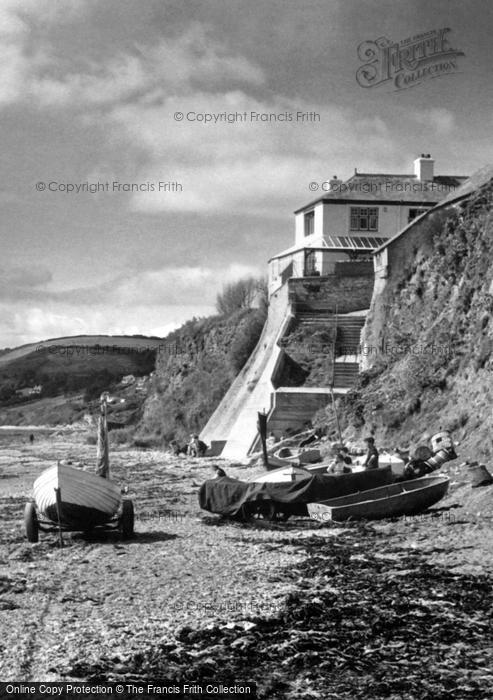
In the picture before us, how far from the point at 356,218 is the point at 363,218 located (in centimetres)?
43

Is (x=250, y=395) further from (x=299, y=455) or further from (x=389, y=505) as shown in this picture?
(x=389, y=505)

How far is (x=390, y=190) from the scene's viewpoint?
49.8 metres

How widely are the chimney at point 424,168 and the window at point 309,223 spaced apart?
6868 millimetres

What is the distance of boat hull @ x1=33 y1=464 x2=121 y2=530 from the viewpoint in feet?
53.1

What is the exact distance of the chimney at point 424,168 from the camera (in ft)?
168

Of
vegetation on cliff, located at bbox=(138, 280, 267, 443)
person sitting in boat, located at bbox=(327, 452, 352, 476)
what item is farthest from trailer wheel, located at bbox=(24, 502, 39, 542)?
vegetation on cliff, located at bbox=(138, 280, 267, 443)

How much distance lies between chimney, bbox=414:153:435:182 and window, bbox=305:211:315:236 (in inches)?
270

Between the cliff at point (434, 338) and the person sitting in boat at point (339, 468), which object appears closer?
the person sitting in boat at point (339, 468)

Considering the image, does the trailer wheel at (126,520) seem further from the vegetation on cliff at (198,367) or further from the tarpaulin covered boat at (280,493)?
the vegetation on cliff at (198,367)

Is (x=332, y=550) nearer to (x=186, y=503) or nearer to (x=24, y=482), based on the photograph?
(x=186, y=503)

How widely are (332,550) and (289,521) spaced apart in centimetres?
383

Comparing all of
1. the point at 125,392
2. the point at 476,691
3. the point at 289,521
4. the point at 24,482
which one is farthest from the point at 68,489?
the point at 125,392

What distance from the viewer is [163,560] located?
14.4 meters

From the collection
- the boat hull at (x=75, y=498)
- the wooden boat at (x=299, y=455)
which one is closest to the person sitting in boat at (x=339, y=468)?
the wooden boat at (x=299, y=455)
